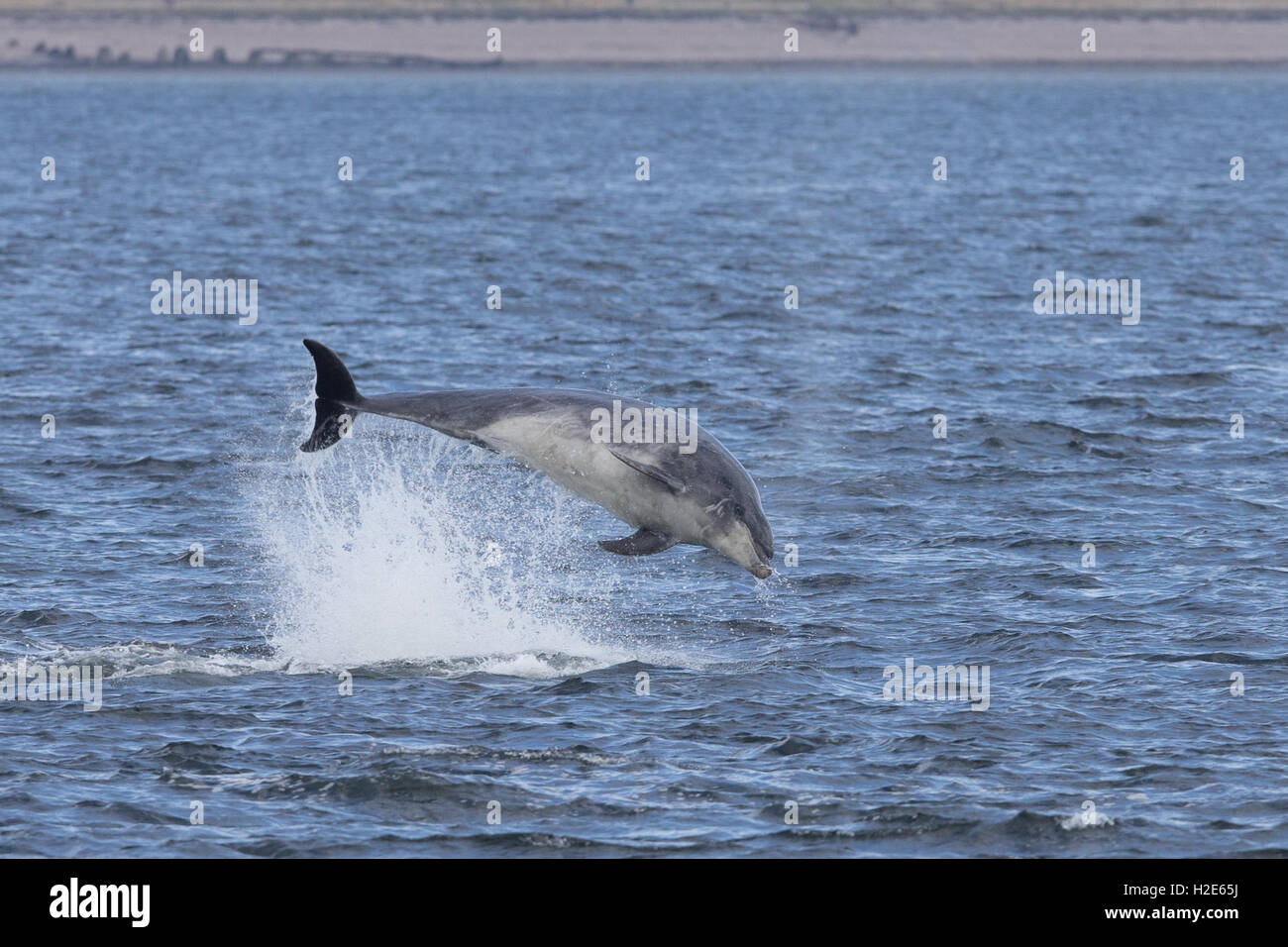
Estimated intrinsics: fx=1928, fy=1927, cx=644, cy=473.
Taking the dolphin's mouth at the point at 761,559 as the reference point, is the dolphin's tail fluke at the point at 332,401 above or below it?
above

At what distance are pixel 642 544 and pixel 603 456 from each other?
100 centimetres

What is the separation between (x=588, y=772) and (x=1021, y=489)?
42.5 feet

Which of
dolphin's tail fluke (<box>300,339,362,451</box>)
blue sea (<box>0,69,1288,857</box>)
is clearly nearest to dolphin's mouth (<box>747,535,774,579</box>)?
blue sea (<box>0,69,1288,857</box>)

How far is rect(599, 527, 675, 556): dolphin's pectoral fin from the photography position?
1830 cm

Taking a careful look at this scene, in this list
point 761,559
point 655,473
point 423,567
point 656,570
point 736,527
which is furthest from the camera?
point 656,570

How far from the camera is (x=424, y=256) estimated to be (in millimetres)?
57312

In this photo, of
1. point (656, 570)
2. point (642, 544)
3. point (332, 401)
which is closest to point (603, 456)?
point (642, 544)

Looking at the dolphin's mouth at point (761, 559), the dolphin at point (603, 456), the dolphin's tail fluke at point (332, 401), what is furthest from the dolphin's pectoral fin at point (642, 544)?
the dolphin's tail fluke at point (332, 401)

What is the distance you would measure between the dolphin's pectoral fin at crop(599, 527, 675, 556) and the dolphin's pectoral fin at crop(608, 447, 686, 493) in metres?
0.49

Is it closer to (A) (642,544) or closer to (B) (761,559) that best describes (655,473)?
(A) (642,544)

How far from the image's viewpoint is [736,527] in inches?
728

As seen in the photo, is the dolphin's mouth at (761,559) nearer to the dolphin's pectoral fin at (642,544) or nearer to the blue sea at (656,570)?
the dolphin's pectoral fin at (642,544)

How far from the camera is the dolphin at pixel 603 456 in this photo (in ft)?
60.6
